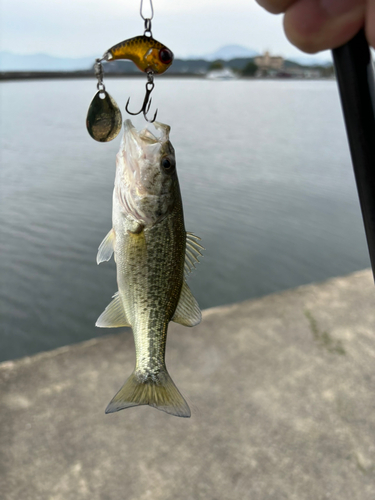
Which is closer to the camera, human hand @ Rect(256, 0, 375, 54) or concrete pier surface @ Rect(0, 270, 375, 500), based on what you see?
human hand @ Rect(256, 0, 375, 54)

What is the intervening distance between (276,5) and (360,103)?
29 centimetres

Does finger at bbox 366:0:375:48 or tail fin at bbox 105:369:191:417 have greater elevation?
finger at bbox 366:0:375:48

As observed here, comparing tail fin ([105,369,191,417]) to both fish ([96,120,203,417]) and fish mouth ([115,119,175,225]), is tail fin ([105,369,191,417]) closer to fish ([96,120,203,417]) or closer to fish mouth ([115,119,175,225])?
fish ([96,120,203,417])

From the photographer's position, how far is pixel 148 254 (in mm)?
1404

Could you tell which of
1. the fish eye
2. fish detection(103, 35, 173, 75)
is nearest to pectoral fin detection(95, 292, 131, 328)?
the fish eye

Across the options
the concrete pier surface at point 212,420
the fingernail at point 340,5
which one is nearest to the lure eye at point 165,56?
the fingernail at point 340,5

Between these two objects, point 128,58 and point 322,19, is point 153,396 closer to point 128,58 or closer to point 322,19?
point 128,58

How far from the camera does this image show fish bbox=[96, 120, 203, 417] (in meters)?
1.41

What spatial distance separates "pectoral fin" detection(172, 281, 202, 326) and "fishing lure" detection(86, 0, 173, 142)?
572 millimetres

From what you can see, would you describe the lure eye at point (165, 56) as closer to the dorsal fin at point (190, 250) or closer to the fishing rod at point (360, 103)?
the fishing rod at point (360, 103)

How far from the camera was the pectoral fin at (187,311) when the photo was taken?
1.43m

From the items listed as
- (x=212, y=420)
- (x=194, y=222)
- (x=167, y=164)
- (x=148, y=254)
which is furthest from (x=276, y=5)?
(x=194, y=222)

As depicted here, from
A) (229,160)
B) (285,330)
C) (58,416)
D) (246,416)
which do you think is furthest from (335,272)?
(229,160)

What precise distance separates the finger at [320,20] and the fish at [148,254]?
71cm
